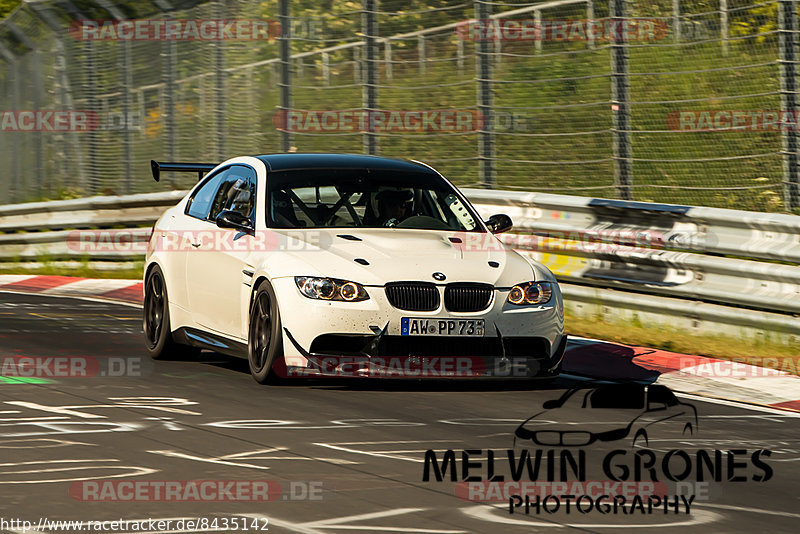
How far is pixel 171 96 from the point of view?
64.6 feet

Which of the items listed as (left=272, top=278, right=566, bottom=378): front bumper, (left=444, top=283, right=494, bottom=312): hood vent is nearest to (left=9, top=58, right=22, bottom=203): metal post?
(left=272, top=278, right=566, bottom=378): front bumper

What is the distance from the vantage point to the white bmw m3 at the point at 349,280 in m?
9.32

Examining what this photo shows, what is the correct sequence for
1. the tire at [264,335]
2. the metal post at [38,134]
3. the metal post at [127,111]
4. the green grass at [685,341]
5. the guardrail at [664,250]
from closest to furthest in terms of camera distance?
the tire at [264,335] → the green grass at [685,341] → the guardrail at [664,250] → the metal post at [127,111] → the metal post at [38,134]

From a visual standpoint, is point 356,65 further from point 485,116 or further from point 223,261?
point 223,261

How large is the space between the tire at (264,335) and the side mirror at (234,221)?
60 centimetres

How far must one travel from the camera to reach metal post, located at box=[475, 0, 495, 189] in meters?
14.5

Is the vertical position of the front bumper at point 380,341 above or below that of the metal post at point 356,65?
below

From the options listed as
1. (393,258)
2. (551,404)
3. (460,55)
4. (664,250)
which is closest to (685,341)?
(664,250)

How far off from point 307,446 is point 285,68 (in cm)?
1037

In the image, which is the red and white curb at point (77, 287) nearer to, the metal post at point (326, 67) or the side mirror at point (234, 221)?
the metal post at point (326, 67)

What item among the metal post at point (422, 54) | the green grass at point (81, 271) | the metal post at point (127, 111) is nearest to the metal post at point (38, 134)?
the green grass at point (81, 271)

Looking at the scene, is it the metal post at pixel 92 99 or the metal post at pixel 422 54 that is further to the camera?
the metal post at pixel 92 99

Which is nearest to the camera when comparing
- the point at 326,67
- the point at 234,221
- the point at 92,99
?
the point at 234,221

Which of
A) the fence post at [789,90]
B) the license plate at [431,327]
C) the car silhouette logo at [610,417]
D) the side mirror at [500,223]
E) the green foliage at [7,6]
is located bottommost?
the car silhouette logo at [610,417]
